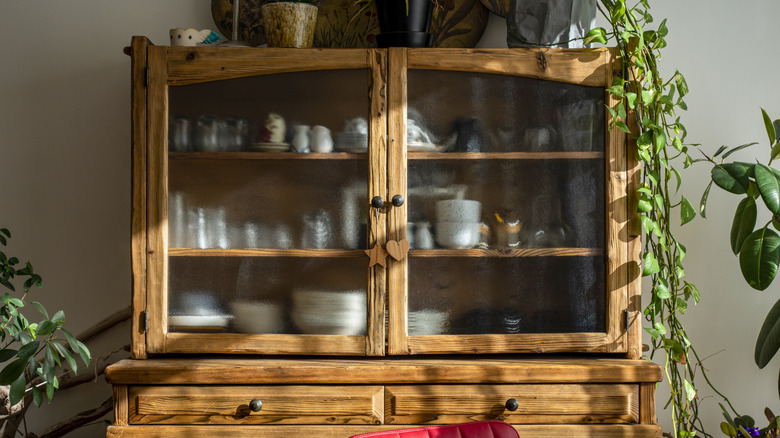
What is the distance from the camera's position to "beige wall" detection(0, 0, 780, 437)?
203cm

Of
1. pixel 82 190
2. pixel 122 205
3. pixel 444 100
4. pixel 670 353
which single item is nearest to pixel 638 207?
pixel 670 353

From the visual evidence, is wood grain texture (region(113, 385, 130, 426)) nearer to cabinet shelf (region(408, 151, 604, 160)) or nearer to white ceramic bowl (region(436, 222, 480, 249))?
white ceramic bowl (region(436, 222, 480, 249))

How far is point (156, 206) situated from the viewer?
162cm

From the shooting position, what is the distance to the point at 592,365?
1571 millimetres

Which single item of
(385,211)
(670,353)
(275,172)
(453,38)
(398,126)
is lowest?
(670,353)

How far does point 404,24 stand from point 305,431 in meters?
1.18

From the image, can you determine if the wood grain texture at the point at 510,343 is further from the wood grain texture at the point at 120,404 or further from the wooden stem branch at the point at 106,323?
the wooden stem branch at the point at 106,323

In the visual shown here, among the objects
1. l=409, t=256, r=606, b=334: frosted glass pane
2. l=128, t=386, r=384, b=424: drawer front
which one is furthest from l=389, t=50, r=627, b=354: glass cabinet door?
l=128, t=386, r=384, b=424: drawer front

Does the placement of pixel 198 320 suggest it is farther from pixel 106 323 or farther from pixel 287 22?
pixel 287 22

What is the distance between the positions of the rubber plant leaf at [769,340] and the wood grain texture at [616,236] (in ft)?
1.62

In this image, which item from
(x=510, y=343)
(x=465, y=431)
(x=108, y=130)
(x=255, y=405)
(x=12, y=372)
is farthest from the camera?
(x=108, y=130)

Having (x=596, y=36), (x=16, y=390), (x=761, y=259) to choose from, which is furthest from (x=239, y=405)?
(x=761, y=259)

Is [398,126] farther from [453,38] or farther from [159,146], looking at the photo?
[159,146]

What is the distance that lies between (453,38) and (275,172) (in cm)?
80
